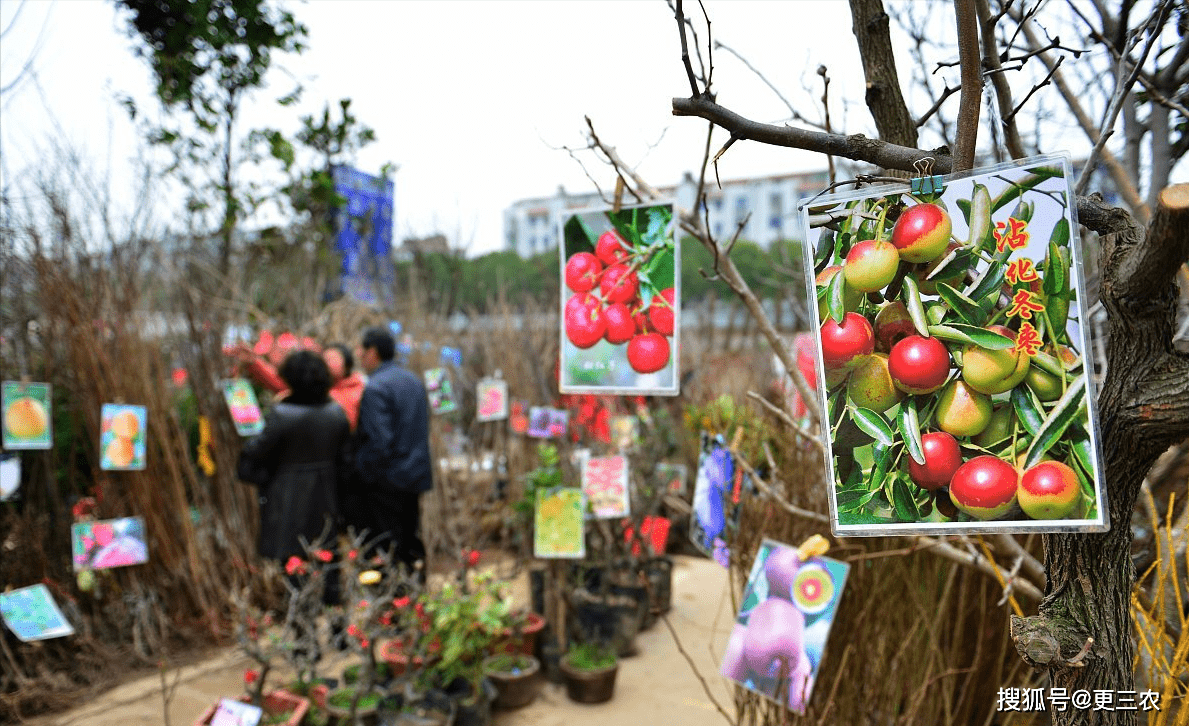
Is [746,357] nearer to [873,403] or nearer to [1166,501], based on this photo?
[1166,501]

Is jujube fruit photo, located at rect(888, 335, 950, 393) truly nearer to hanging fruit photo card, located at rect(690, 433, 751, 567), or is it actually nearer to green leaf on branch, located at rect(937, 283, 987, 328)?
green leaf on branch, located at rect(937, 283, 987, 328)

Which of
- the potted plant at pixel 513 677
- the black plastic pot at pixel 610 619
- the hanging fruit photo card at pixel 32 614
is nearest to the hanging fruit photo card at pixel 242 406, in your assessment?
the hanging fruit photo card at pixel 32 614

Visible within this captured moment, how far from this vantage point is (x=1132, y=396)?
0.70 metres

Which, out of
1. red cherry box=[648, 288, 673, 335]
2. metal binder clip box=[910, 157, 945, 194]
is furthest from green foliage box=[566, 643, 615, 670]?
metal binder clip box=[910, 157, 945, 194]

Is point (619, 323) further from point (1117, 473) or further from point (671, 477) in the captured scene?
point (671, 477)

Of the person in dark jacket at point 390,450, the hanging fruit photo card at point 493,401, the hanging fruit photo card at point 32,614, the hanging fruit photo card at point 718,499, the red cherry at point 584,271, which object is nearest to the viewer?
the red cherry at point 584,271

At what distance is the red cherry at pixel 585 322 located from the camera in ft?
4.95

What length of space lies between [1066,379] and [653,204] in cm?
87

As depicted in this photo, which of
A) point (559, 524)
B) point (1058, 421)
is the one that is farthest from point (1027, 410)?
point (559, 524)

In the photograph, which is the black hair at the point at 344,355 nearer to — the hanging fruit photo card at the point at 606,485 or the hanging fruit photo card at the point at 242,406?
the hanging fruit photo card at the point at 242,406

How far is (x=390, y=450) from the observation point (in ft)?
10.0

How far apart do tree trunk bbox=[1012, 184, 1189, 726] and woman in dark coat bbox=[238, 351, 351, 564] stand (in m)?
2.61

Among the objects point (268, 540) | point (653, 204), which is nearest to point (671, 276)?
point (653, 204)

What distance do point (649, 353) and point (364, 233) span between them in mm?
4154
